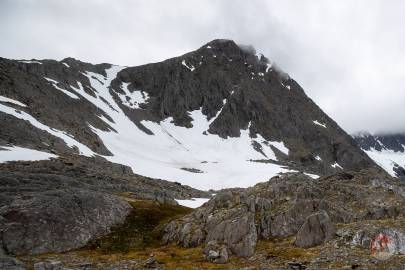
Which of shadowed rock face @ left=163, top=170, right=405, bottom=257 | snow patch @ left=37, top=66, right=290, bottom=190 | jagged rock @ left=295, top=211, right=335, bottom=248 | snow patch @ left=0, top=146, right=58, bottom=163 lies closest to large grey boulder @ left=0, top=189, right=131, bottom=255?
shadowed rock face @ left=163, top=170, right=405, bottom=257

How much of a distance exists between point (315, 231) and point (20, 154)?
58.5 meters

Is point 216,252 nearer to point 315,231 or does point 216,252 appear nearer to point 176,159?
point 315,231

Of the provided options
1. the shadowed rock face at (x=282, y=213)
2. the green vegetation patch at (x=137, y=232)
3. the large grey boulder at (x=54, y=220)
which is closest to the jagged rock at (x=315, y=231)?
the shadowed rock face at (x=282, y=213)

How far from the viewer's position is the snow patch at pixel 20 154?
7456cm

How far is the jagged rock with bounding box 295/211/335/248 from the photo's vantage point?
35906 mm

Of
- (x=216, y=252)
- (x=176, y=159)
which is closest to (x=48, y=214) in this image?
(x=216, y=252)

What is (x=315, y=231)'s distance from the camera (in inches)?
1437

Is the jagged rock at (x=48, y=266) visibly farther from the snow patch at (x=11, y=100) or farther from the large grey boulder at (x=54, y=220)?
the snow patch at (x=11, y=100)

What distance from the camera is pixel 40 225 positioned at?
135 ft

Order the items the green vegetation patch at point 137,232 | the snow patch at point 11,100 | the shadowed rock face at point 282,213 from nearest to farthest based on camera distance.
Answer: the shadowed rock face at point 282,213 → the green vegetation patch at point 137,232 → the snow patch at point 11,100

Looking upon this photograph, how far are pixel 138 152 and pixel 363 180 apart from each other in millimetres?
113465

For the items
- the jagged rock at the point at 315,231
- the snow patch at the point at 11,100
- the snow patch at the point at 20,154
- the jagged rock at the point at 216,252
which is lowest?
the jagged rock at the point at 216,252

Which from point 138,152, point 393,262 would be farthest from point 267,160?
point 393,262

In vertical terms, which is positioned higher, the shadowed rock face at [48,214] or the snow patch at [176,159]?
the snow patch at [176,159]
